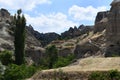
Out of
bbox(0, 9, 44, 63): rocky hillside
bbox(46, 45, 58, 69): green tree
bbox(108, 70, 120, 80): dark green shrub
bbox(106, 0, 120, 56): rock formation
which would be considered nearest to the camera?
bbox(108, 70, 120, 80): dark green shrub

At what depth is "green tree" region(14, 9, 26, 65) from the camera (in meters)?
84.3

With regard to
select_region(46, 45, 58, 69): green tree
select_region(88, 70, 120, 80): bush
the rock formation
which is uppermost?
the rock formation

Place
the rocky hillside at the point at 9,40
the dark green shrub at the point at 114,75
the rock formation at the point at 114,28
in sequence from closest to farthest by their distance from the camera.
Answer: the dark green shrub at the point at 114,75, the rock formation at the point at 114,28, the rocky hillside at the point at 9,40

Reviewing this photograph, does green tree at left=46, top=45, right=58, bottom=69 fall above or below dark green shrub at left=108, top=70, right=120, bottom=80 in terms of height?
above

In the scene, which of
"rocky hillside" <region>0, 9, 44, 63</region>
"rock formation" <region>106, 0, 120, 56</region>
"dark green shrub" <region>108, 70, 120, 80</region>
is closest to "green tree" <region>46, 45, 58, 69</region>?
"rock formation" <region>106, 0, 120, 56</region>

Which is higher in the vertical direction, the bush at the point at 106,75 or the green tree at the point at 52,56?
the green tree at the point at 52,56

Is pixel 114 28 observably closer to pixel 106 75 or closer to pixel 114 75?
pixel 106 75

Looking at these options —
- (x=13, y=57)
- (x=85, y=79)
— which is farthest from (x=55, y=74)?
(x=13, y=57)

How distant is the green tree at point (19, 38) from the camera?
84.3m

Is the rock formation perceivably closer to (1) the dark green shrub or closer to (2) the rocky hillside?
(2) the rocky hillside

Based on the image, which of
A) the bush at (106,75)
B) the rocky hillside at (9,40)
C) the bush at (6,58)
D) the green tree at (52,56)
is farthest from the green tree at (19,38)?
the bush at (106,75)

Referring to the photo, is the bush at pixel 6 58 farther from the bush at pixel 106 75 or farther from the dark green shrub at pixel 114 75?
the dark green shrub at pixel 114 75

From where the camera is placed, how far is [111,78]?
4372 centimetres

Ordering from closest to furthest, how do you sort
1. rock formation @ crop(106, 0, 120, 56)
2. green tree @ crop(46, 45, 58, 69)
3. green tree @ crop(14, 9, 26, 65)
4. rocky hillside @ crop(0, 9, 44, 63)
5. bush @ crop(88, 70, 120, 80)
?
bush @ crop(88, 70, 120, 80) < green tree @ crop(14, 9, 26, 65) < rock formation @ crop(106, 0, 120, 56) < green tree @ crop(46, 45, 58, 69) < rocky hillside @ crop(0, 9, 44, 63)
